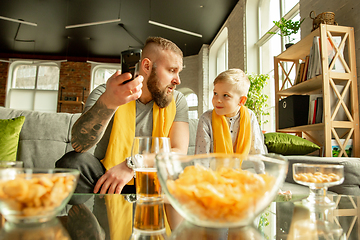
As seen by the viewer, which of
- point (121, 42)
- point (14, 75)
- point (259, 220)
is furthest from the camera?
point (14, 75)

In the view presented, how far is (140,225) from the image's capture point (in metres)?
0.38

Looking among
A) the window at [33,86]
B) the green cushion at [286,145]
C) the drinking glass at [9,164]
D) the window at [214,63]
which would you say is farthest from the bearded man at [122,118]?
the window at [33,86]

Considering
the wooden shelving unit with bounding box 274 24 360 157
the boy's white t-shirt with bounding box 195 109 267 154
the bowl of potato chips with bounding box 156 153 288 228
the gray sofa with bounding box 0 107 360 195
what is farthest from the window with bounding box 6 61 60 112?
the bowl of potato chips with bounding box 156 153 288 228

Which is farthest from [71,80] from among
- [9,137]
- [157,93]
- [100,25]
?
[157,93]

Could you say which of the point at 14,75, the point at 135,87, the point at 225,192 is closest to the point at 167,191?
the point at 225,192

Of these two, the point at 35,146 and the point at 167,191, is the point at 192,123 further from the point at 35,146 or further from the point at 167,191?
the point at 167,191

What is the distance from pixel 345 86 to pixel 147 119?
5.46ft

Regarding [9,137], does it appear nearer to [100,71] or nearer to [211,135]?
[211,135]

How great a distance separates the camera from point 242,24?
5.11 meters

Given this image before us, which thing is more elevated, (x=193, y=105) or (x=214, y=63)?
(x=214, y=63)

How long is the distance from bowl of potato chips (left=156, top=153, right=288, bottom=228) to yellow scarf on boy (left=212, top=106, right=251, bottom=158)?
1.18m

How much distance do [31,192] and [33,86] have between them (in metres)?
9.98

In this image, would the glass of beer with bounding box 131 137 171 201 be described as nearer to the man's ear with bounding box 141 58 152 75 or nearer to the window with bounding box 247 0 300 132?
the man's ear with bounding box 141 58 152 75

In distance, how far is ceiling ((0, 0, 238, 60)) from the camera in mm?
5766
